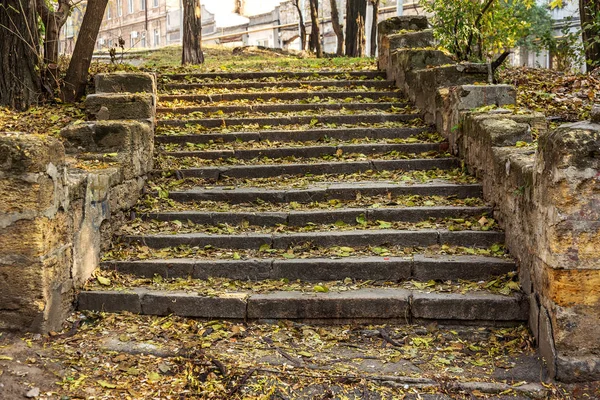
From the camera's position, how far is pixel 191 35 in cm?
1435

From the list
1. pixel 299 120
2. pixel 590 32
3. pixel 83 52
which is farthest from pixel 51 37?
pixel 590 32

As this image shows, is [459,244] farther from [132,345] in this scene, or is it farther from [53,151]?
[53,151]

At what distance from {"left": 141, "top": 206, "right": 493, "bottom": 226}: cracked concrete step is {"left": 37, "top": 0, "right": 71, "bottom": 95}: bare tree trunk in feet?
12.8

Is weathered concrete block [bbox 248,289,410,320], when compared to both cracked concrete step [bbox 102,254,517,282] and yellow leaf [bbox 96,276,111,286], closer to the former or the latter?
cracked concrete step [bbox 102,254,517,282]

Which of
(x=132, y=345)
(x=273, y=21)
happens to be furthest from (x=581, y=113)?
(x=273, y=21)

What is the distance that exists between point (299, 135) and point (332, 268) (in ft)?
9.51

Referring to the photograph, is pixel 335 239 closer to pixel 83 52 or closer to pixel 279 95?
pixel 279 95

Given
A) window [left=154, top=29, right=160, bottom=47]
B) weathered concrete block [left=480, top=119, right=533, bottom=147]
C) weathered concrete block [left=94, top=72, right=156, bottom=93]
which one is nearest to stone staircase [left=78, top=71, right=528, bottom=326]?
weathered concrete block [left=94, top=72, right=156, bottom=93]

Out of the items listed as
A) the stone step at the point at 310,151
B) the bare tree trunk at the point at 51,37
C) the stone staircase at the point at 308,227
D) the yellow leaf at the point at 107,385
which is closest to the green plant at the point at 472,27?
the stone staircase at the point at 308,227

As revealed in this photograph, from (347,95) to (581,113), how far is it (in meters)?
2.94

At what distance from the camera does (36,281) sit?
4273 mm

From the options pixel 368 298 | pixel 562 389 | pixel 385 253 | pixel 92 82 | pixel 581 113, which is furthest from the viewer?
pixel 92 82

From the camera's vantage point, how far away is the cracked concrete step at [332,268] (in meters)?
4.92

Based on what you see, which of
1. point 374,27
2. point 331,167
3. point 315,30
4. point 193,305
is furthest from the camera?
point 374,27
